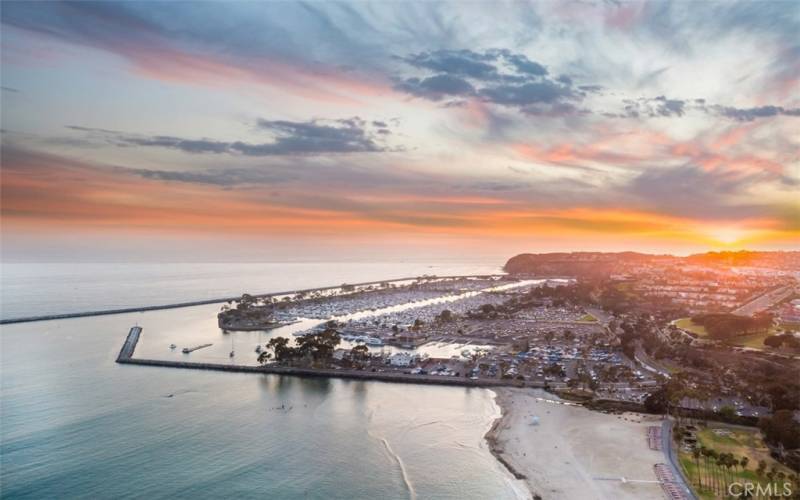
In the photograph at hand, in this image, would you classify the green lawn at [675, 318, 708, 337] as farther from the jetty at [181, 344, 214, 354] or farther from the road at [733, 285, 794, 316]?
the jetty at [181, 344, 214, 354]

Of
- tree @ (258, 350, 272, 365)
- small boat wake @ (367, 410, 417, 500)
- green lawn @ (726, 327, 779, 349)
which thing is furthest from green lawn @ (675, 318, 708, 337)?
tree @ (258, 350, 272, 365)

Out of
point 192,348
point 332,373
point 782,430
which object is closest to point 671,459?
point 782,430

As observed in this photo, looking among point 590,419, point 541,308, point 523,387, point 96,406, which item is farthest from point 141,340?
point 541,308

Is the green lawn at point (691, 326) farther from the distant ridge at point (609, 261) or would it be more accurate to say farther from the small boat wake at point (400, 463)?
the distant ridge at point (609, 261)

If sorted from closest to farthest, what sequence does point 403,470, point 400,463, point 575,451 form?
point 403,470, point 400,463, point 575,451

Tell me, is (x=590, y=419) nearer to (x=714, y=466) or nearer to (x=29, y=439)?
(x=714, y=466)

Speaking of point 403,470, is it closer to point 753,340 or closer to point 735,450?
point 735,450
